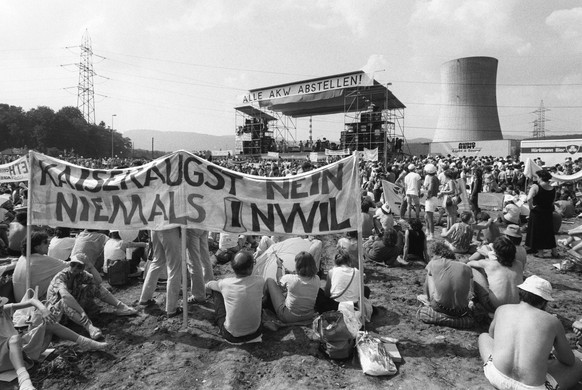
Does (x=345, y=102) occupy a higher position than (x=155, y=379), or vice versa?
(x=345, y=102)

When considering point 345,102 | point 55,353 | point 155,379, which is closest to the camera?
point 155,379

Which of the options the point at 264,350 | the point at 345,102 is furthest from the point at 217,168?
the point at 345,102

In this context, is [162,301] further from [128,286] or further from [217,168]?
[217,168]

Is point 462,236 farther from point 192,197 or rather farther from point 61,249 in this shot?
point 61,249

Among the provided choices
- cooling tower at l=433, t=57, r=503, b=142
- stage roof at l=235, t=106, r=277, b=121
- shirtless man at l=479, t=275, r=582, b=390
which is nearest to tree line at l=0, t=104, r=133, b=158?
stage roof at l=235, t=106, r=277, b=121

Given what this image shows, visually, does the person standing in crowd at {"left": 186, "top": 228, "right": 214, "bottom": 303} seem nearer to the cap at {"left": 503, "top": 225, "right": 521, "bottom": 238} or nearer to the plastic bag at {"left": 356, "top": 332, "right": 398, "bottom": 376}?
the plastic bag at {"left": 356, "top": 332, "right": 398, "bottom": 376}

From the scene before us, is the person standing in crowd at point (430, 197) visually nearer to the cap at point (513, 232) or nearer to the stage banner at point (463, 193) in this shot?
the stage banner at point (463, 193)
